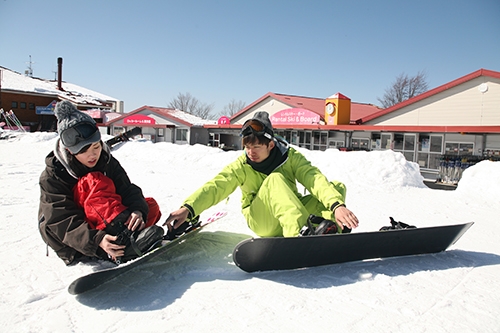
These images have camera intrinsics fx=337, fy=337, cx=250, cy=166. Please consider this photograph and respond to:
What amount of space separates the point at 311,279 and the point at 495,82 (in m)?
15.7

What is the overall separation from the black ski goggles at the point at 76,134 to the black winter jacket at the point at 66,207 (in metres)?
0.11

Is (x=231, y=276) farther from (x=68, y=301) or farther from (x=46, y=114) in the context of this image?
(x=46, y=114)

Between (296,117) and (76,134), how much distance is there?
60.0ft

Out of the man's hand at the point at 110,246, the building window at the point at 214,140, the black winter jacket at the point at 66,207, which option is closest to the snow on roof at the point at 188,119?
the building window at the point at 214,140

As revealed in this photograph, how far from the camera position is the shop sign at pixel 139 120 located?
97.1 feet

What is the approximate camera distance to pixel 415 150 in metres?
16.2

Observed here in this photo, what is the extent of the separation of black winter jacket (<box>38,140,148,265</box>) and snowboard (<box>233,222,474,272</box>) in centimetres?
93

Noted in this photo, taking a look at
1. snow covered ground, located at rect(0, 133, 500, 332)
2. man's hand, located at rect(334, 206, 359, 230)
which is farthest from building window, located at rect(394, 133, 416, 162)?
man's hand, located at rect(334, 206, 359, 230)

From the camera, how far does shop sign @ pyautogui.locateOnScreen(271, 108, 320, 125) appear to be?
63.0 ft

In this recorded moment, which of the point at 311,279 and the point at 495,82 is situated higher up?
the point at 495,82

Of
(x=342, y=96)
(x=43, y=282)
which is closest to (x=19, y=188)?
(x=43, y=282)

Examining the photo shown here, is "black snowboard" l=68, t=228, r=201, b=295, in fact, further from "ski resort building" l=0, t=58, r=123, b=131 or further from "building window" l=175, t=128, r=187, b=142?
"ski resort building" l=0, t=58, r=123, b=131

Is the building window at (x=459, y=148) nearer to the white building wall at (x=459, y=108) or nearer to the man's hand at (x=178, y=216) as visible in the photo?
the white building wall at (x=459, y=108)

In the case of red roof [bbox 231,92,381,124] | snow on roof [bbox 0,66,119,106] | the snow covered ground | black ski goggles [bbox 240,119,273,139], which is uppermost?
snow on roof [bbox 0,66,119,106]
